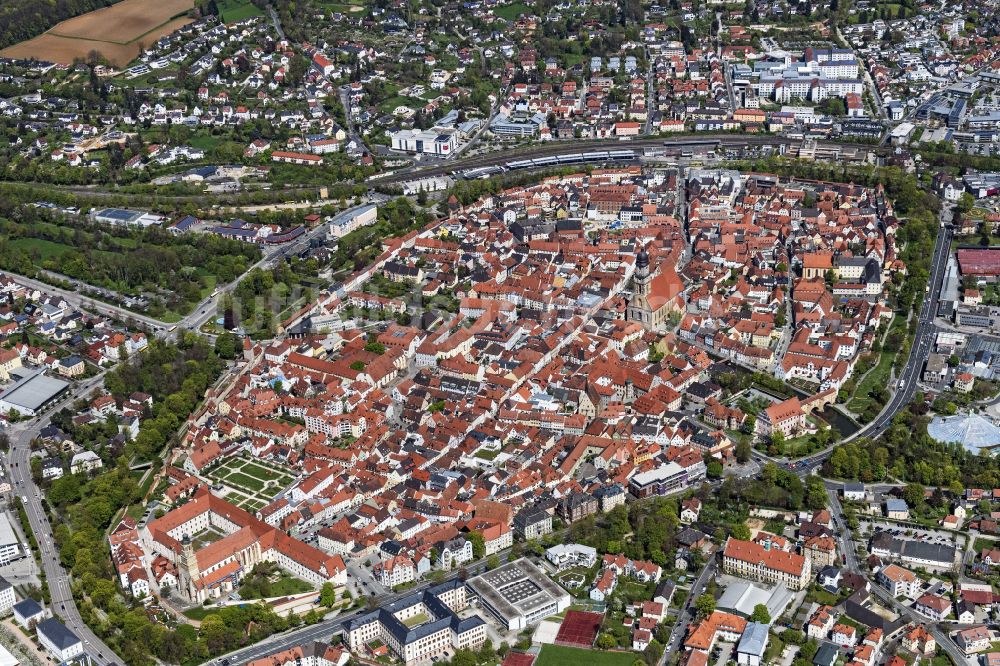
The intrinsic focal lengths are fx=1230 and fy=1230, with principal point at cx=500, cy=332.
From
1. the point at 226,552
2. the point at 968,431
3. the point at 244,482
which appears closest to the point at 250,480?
the point at 244,482

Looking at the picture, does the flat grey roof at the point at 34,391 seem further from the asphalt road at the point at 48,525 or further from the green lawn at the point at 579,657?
the green lawn at the point at 579,657

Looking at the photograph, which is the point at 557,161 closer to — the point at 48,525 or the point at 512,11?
the point at 512,11

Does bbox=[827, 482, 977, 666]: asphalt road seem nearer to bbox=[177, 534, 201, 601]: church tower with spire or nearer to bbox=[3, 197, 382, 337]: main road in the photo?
bbox=[177, 534, 201, 601]: church tower with spire

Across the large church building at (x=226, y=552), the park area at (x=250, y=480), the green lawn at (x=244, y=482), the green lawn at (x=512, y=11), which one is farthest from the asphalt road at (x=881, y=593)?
the green lawn at (x=512, y=11)

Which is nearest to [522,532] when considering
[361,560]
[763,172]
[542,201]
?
[361,560]

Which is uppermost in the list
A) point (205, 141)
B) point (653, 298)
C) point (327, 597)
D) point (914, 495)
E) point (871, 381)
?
point (205, 141)

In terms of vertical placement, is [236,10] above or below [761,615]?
above

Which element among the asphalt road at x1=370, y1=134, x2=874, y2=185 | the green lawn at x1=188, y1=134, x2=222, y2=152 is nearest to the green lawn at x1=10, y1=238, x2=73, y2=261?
the green lawn at x1=188, y1=134, x2=222, y2=152
